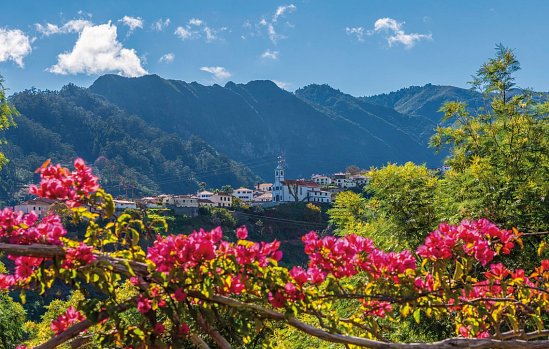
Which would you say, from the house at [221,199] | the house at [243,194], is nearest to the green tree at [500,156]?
the house at [221,199]

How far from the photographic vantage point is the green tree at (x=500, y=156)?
8930 mm

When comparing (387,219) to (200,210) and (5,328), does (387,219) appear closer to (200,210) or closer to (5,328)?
(5,328)

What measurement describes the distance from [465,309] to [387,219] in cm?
778

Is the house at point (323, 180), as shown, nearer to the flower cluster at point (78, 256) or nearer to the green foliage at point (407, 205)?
the green foliage at point (407, 205)

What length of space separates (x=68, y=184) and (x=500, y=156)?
9.68 m

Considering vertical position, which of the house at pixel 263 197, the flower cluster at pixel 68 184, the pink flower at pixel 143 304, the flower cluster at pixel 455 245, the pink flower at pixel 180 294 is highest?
the flower cluster at pixel 68 184

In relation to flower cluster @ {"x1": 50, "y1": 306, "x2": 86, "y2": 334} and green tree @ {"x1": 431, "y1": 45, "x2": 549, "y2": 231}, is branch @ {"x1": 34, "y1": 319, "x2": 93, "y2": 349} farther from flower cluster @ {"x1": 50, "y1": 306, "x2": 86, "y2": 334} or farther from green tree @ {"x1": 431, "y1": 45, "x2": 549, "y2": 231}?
green tree @ {"x1": 431, "y1": 45, "x2": 549, "y2": 231}

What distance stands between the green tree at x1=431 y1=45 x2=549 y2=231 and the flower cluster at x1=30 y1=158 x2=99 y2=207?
21.1 ft

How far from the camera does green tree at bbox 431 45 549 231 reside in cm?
893

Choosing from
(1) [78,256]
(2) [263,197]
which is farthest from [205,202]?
(1) [78,256]

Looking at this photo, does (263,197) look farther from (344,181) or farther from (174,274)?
(174,274)

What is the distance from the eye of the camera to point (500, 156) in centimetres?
1037

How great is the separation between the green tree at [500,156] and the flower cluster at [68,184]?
644cm

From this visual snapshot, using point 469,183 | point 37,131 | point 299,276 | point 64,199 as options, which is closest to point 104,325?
point 64,199
